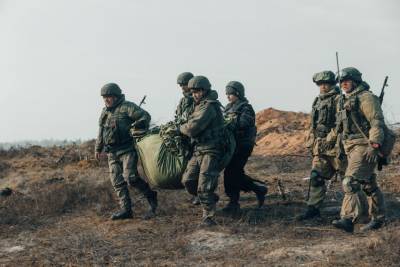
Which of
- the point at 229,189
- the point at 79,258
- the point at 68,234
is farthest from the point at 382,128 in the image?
the point at 68,234

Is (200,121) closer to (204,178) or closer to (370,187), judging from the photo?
(204,178)

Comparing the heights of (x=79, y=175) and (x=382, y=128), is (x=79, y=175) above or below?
below

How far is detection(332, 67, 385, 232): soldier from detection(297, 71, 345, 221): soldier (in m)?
0.48

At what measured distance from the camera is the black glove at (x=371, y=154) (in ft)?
23.1

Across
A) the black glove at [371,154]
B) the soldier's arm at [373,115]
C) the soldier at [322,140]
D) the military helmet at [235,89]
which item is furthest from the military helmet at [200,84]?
the black glove at [371,154]

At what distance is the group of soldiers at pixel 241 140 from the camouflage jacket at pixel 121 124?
0.05 ft

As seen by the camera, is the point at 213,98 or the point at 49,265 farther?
the point at 213,98

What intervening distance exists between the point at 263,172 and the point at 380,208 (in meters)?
6.31

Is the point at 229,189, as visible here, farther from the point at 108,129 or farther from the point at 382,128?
the point at 382,128

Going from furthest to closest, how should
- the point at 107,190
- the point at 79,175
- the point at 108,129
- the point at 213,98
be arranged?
1. the point at 79,175
2. the point at 107,190
3. the point at 108,129
4. the point at 213,98

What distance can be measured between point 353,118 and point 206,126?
1.94m

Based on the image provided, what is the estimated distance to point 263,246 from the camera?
6895 millimetres

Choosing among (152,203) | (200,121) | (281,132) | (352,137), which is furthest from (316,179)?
(281,132)

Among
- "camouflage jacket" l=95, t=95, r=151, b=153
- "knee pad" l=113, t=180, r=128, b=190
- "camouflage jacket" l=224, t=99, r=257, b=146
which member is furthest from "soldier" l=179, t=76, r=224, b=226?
"knee pad" l=113, t=180, r=128, b=190
